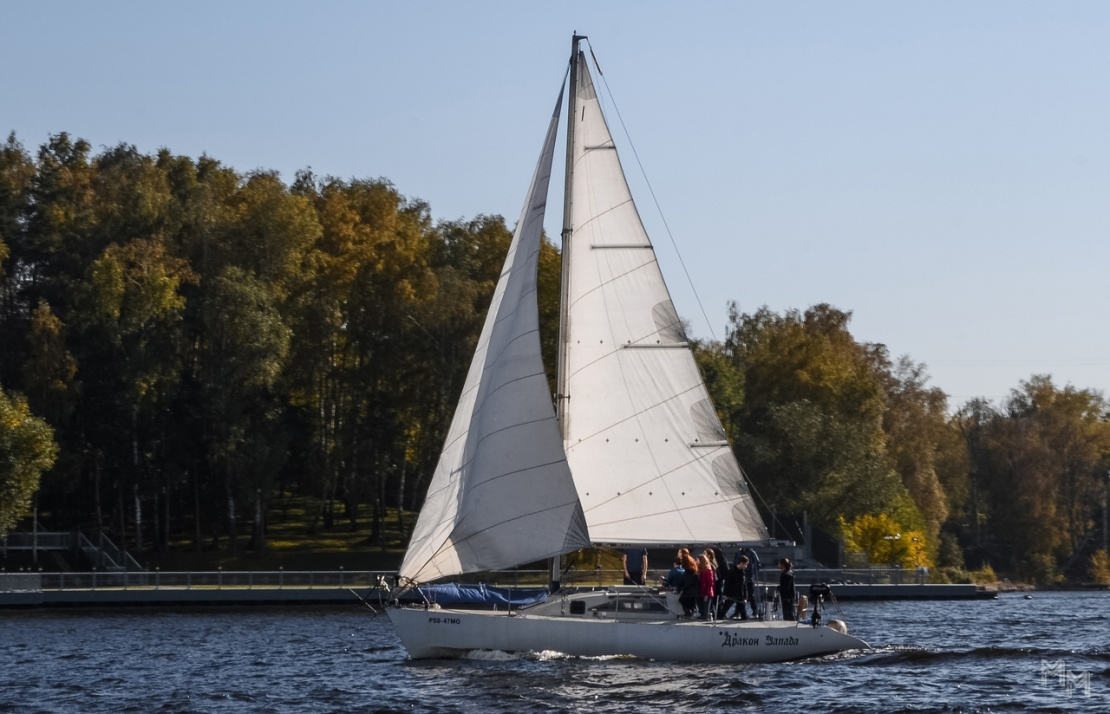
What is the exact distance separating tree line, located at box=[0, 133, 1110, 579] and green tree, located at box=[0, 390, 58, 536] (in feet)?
0.24

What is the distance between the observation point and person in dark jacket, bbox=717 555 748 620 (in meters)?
31.0

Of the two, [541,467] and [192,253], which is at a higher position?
[192,253]

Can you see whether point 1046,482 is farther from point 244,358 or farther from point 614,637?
point 614,637

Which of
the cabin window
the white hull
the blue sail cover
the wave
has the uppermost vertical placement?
the blue sail cover

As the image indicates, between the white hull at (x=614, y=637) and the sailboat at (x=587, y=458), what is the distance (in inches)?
1.1

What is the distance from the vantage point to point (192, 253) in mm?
70938

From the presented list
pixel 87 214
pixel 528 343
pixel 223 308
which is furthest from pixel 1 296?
pixel 528 343

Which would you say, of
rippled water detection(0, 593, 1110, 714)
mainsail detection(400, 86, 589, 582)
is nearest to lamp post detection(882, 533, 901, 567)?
rippled water detection(0, 593, 1110, 714)

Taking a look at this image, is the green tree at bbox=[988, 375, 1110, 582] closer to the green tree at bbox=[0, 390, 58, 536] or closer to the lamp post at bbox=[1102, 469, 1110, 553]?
the lamp post at bbox=[1102, 469, 1110, 553]

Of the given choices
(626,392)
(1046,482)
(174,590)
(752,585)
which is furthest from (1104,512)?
(626,392)

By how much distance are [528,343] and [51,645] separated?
16.4 m

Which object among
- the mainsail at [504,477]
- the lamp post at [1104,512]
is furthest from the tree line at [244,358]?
the mainsail at [504,477]

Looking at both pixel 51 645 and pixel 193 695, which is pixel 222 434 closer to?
pixel 51 645

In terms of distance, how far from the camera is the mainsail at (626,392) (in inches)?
1237
